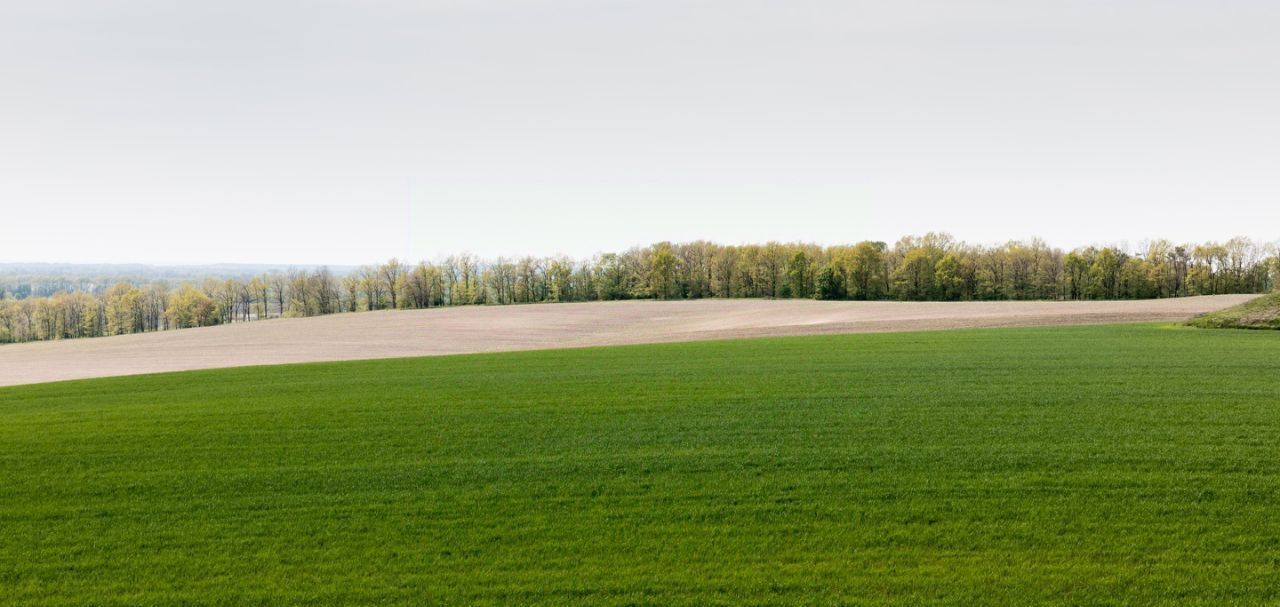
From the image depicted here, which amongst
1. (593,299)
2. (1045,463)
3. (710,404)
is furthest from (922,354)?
(593,299)

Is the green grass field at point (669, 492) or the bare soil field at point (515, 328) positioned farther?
the bare soil field at point (515, 328)

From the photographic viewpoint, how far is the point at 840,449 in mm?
10586

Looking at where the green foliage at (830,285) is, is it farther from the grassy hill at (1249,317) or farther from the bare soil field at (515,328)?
the grassy hill at (1249,317)

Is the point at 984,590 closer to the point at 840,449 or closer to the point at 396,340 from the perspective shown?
the point at 840,449

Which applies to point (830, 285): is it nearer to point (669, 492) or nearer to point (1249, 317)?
point (1249, 317)

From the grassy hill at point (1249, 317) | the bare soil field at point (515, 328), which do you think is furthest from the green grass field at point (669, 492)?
the bare soil field at point (515, 328)

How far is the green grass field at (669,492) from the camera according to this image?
7.16 m

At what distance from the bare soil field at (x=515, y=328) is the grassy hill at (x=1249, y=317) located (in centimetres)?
547

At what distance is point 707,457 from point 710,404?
3.26 m

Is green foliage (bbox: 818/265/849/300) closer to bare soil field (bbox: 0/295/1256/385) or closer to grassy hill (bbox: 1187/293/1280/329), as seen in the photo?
bare soil field (bbox: 0/295/1256/385)

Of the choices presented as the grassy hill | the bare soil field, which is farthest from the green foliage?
the grassy hill

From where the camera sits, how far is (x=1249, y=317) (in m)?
23.2

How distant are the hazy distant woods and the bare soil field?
13.4 meters

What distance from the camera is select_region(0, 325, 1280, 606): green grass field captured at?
282 inches
